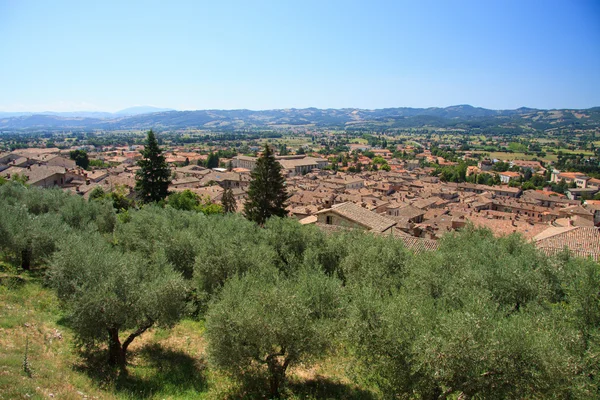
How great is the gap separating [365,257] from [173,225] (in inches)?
512

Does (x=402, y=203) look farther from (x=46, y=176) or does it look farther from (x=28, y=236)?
(x=46, y=176)

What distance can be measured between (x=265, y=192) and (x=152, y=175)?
1474 cm

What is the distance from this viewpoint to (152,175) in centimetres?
4306

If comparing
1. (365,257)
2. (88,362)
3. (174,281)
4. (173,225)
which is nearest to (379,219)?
(365,257)

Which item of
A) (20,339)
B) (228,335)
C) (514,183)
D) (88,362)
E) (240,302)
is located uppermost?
(240,302)

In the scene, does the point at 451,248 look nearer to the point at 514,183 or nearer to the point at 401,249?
the point at 401,249

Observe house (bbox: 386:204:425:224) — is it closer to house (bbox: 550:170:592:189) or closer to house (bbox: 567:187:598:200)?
house (bbox: 567:187:598:200)

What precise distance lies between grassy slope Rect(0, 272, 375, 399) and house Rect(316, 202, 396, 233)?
18.7 metres

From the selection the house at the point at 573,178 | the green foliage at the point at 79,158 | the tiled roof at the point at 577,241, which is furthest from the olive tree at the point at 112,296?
the house at the point at 573,178

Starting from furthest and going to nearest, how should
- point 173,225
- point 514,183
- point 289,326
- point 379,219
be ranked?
1. point 514,183
2. point 379,219
3. point 173,225
4. point 289,326

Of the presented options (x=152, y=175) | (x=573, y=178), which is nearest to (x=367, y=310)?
(x=152, y=175)

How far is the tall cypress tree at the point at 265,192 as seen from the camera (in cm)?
3744

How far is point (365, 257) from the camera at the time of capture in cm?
1933

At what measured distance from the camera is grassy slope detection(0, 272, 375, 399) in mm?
11070
